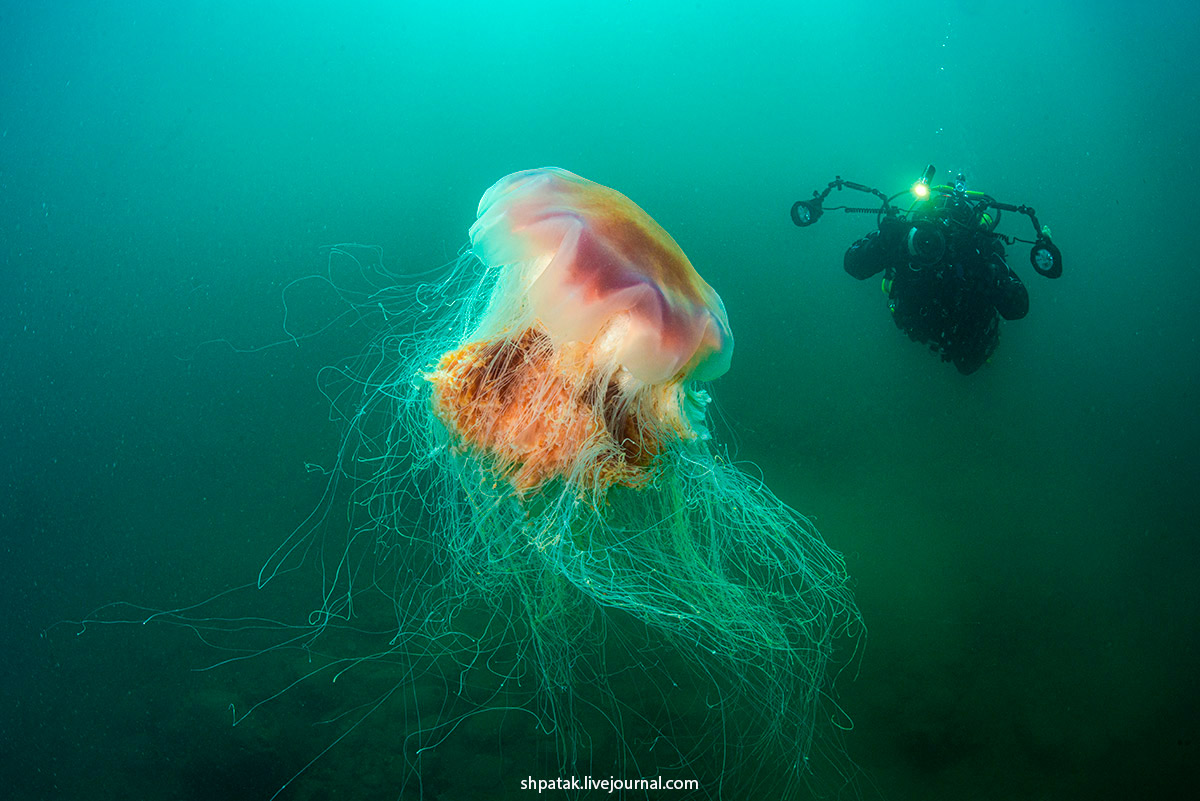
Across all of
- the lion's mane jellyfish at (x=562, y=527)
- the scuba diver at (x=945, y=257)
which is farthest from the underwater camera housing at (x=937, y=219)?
the lion's mane jellyfish at (x=562, y=527)

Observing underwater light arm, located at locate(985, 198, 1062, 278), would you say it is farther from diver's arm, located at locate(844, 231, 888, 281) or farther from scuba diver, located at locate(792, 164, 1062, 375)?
diver's arm, located at locate(844, 231, 888, 281)

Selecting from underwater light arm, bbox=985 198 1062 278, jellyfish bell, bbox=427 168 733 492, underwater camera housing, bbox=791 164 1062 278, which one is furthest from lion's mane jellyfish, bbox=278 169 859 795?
underwater light arm, bbox=985 198 1062 278

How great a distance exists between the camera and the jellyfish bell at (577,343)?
200cm

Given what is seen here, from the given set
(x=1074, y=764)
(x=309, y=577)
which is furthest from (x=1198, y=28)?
(x=309, y=577)

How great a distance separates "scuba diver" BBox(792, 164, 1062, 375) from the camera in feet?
13.4

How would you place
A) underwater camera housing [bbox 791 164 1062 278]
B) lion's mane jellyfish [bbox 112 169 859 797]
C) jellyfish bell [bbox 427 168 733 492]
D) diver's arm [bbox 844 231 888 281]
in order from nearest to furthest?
jellyfish bell [bbox 427 168 733 492]
lion's mane jellyfish [bbox 112 169 859 797]
underwater camera housing [bbox 791 164 1062 278]
diver's arm [bbox 844 231 888 281]

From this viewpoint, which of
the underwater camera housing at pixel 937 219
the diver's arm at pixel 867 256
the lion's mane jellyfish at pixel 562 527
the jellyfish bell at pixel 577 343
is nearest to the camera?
the jellyfish bell at pixel 577 343

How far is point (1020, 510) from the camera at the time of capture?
620cm

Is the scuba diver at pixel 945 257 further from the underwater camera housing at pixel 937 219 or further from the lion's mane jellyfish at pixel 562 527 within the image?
the lion's mane jellyfish at pixel 562 527

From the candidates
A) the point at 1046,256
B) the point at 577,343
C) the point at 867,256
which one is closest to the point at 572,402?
the point at 577,343

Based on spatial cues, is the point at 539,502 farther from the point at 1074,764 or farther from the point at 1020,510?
the point at 1074,764

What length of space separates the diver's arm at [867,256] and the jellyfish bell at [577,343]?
8.26 feet

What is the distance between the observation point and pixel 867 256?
4363mm

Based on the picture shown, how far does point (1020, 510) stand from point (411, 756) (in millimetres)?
6185
